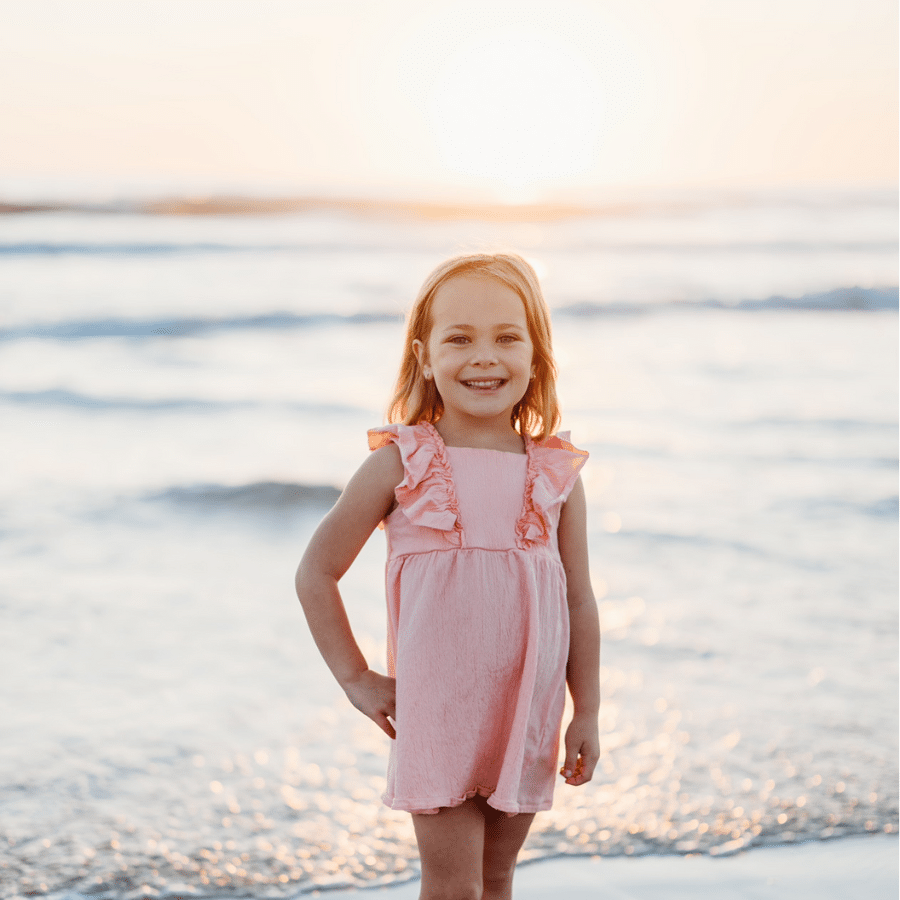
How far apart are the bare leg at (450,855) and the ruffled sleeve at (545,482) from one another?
527 millimetres

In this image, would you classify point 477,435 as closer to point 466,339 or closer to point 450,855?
point 466,339

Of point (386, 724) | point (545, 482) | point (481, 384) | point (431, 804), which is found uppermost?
point (481, 384)

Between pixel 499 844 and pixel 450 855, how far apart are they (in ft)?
0.53

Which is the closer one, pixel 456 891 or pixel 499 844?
pixel 456 891

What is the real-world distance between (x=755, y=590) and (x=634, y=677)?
43.3 inches

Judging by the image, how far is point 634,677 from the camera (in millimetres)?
4082

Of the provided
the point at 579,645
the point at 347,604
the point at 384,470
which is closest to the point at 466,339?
the point at 384,470

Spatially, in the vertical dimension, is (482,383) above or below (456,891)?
above

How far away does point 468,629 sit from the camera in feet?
6.63

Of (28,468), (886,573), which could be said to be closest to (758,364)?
(886,573)

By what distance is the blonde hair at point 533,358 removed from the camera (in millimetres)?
2146

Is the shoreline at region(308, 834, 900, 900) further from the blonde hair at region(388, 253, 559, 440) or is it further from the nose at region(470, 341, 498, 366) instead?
the nose at region(470, 341, 498, 366)

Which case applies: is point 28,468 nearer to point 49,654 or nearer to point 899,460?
point 49,654

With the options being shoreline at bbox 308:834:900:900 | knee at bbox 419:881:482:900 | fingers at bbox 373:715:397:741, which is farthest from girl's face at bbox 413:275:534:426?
shoreline at bbox 308:834:900:900
